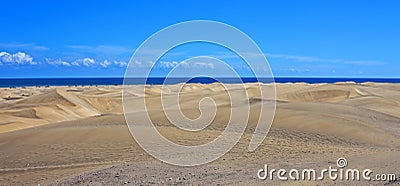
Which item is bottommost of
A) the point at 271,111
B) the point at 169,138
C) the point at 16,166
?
the point at 16,166

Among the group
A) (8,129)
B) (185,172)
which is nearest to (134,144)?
(185,172)

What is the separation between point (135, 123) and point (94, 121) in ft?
7.84

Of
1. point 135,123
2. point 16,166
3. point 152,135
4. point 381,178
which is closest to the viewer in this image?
point 381,178

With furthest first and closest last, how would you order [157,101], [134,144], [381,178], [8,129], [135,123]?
[157,101] → [8,129] → [135,123] → [134,144] → [381,178]

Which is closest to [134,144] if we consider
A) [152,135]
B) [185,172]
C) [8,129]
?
[152,135]

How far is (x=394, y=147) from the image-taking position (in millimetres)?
12953

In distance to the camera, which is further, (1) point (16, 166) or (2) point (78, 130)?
(2) point (78, 130)

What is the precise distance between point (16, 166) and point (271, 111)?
10.3 meters

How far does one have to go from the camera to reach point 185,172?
9812 millimetres

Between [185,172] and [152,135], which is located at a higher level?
[152,135]

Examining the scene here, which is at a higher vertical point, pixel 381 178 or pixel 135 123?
pixel 135 123

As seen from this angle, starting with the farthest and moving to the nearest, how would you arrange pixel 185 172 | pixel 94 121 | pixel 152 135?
pixel 94 121 < pixel 152 135 < pixel 185 172

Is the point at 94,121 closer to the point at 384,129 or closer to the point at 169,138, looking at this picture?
the point at 169,138

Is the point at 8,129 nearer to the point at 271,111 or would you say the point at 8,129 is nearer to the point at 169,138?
the point at 169,138
